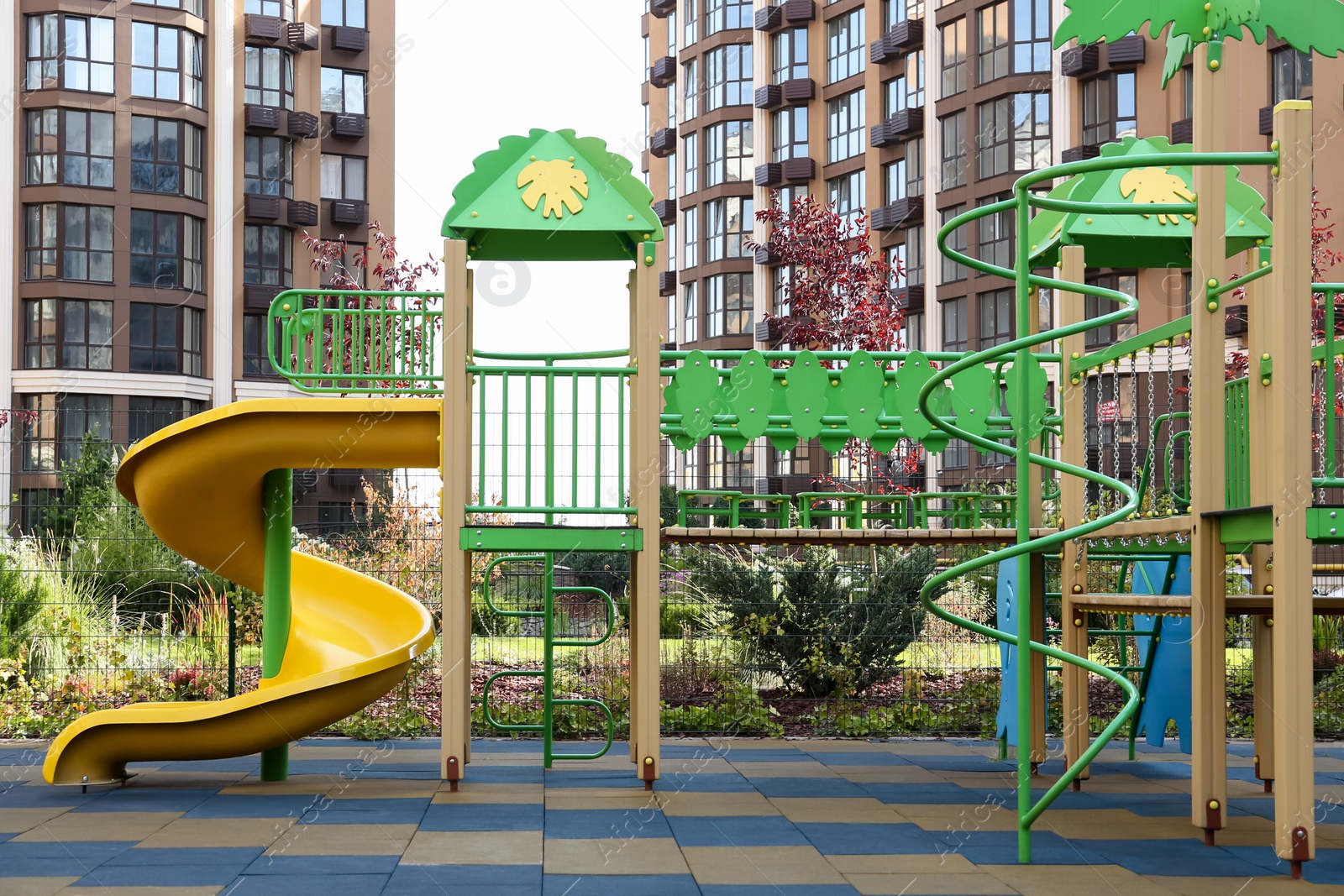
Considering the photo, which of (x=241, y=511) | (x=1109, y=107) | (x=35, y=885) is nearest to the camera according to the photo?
(x=35, y=885)

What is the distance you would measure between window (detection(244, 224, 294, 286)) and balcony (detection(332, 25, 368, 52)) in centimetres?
585

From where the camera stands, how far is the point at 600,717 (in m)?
9.54

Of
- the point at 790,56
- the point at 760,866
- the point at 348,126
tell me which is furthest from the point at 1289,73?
the point at 760,866

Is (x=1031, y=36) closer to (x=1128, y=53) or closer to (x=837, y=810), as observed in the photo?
(x=1128, y=53)

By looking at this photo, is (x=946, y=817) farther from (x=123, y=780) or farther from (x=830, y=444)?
(x=123, y=780)

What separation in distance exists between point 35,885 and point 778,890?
8.77 ft

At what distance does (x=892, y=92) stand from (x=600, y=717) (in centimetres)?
3173

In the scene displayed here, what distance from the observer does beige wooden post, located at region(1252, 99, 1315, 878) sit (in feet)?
15.6

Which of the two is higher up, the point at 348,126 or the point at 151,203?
the point at 348,126

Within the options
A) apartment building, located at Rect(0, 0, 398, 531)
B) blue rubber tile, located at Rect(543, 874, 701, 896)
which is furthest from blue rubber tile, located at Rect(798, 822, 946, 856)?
apartment building, located at Rect(0, 0, 398, 531)

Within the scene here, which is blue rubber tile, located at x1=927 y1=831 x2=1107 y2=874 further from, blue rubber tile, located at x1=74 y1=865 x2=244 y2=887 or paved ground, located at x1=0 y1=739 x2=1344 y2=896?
blue rubber tile, located at x1=74 y1=865 x2=244 y2=887

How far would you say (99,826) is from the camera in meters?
5.84

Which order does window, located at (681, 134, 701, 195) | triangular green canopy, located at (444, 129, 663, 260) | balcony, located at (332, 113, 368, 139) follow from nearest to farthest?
triangular green canopy, located at (444, 129, 663, 260)
balcony, located at (332, 113, 368, 139)
window, located at (681, 134, 701, 195)

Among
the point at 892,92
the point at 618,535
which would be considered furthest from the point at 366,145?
the point at 618,535
